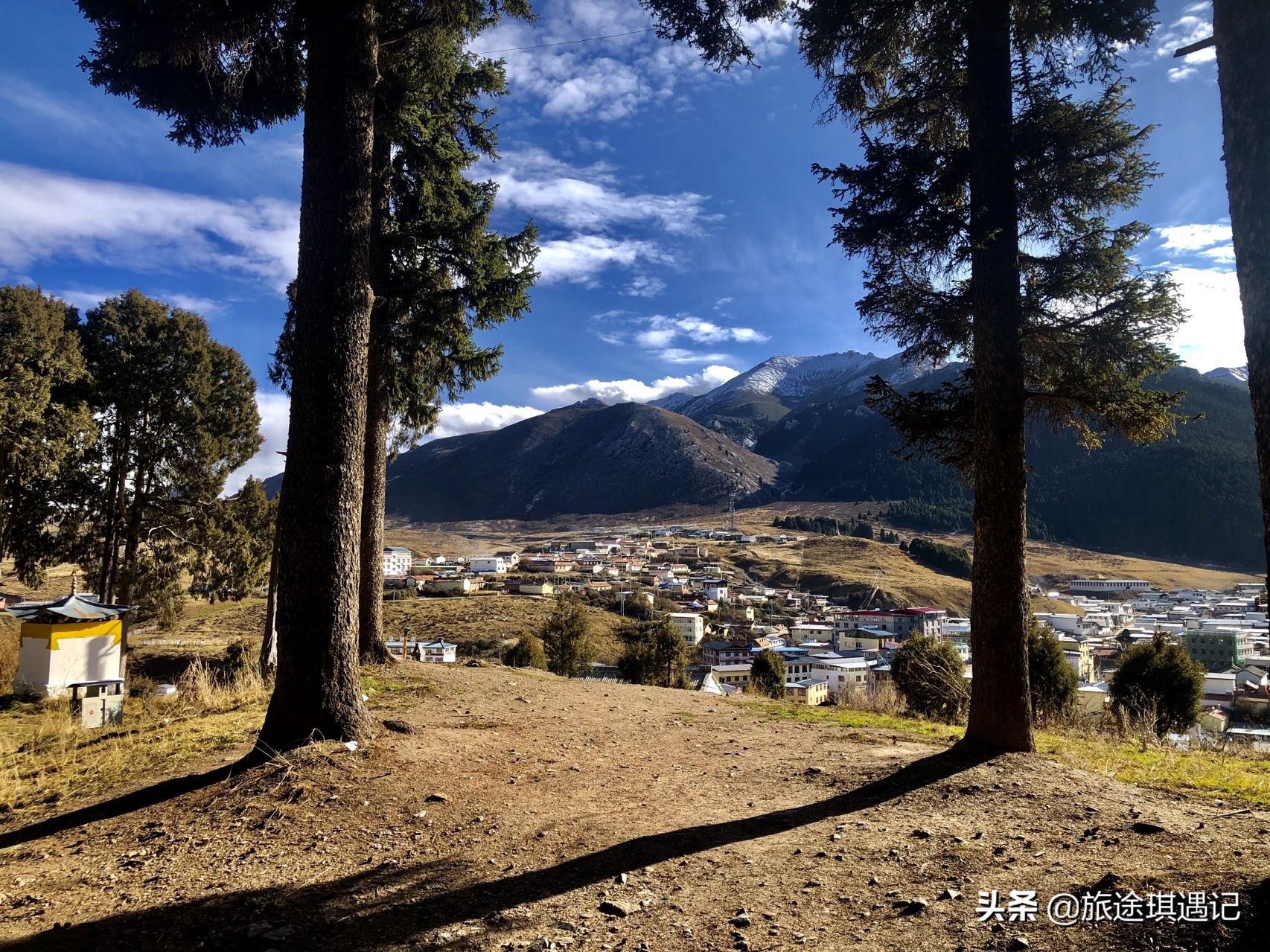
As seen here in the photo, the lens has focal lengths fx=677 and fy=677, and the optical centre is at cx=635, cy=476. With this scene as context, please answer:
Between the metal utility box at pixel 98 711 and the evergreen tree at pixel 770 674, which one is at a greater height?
the metal utility box at pixel 98 711

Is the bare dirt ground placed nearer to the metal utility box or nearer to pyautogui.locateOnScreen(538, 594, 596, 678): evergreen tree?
the metal utility box

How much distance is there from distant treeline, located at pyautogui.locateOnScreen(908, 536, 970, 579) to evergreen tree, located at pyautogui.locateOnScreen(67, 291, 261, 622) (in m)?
77.9

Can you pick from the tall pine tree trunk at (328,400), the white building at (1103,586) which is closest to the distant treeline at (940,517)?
the white building at (1103,586)

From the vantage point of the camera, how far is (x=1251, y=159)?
9.78ft

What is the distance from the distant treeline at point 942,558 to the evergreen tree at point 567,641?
217ft

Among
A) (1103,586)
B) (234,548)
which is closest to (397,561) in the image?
(234,548)

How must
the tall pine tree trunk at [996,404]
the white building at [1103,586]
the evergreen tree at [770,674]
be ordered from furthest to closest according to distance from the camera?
1. the white building at [1103,586]
2. the evergreen tree at [770,674]
3. the tall pine tree trunk at [996,404]

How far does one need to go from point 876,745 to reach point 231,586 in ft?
56.0

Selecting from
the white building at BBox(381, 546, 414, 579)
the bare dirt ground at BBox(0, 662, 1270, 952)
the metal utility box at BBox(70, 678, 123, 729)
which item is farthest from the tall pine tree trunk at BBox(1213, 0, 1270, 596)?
the white building at BBox(381, 546, 414, 579)

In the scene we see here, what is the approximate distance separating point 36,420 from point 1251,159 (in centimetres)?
1643

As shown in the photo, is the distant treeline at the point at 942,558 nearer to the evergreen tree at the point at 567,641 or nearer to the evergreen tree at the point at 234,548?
the evergreen tree at the point at 567,641

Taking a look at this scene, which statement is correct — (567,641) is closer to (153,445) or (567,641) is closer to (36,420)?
(153,445)

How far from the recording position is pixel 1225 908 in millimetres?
2477

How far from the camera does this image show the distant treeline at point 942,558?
7994 centimetres
